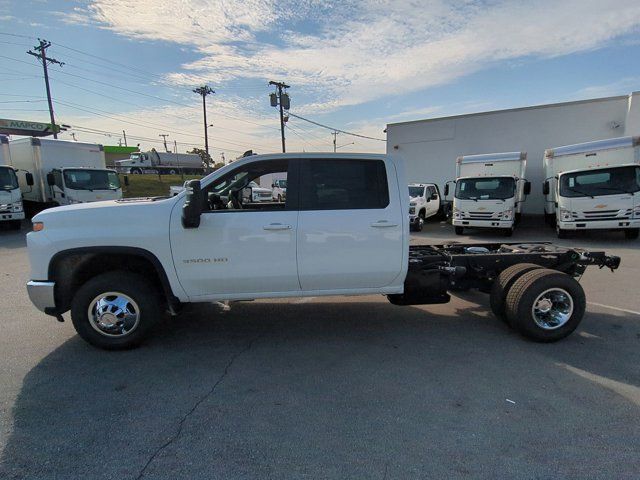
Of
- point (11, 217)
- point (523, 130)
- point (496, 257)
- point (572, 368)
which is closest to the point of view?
point (572, 368)

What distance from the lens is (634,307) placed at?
532 cm

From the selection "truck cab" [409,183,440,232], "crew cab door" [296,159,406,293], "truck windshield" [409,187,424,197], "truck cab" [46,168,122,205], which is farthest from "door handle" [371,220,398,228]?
"truck cab" [46,168,122,205]

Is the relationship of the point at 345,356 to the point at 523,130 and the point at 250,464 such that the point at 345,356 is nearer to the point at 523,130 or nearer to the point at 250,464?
the point at 250,464

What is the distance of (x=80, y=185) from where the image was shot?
15.6 metres

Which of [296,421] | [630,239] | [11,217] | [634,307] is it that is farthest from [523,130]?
[11,217]

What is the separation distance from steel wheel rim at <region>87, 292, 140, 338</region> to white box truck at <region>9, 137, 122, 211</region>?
13555mm

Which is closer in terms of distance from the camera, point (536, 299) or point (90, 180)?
point (536, 299)

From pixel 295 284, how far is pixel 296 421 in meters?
1.48

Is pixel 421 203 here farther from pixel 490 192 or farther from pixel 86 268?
pixel 86 268

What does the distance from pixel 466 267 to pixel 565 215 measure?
9161 mm

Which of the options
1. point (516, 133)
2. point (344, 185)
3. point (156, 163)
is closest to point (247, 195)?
point (344, 185)

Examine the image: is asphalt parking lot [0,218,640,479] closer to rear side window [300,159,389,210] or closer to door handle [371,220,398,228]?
door handle [371,220,398,228]

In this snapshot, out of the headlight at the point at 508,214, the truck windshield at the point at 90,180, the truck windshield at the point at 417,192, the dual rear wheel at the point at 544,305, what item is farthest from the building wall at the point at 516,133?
the dual rear wheel at the point at 544,305

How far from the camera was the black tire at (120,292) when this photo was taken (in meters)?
3.86
